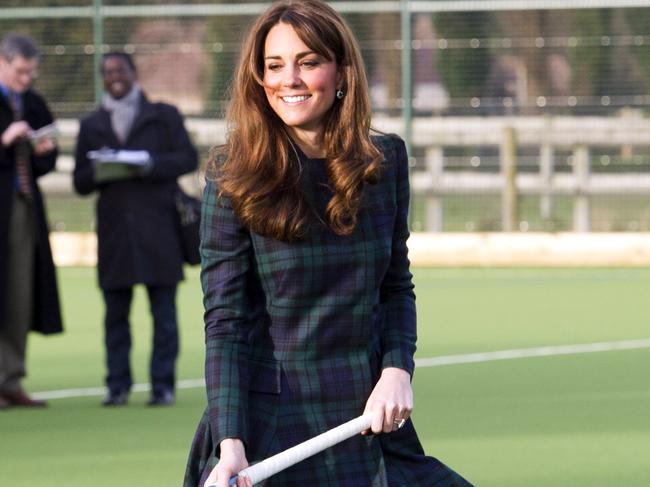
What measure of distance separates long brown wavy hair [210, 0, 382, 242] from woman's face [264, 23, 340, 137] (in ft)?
0.07

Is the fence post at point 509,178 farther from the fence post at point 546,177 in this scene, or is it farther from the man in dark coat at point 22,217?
the man in dark coat at point 22,217

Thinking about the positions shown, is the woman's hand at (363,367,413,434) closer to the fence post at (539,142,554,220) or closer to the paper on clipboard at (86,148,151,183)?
the paper on clipboard at (86,148,151,183)

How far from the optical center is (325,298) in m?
4.23

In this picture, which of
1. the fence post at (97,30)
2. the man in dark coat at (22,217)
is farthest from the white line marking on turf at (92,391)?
the fence post at (97,30)

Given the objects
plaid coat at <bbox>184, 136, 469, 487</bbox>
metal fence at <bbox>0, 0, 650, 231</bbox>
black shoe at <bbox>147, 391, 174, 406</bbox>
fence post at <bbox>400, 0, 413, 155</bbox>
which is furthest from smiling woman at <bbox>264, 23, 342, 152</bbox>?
fence post at <bbox>400, 0, 413, 155</bbox>

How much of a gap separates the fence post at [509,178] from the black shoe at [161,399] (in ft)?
34.1

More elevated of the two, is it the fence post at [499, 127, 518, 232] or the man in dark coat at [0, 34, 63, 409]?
the man in dark coat at [0, 34, 63, 409]

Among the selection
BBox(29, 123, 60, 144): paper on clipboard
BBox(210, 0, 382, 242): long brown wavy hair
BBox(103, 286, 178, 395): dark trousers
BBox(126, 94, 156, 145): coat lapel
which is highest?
BBox(210, 0, 382, 242): long brown wavy hair

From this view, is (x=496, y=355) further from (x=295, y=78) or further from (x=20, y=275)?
(x=295, y=78)

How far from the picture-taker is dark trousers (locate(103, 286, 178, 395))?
9.78 metres

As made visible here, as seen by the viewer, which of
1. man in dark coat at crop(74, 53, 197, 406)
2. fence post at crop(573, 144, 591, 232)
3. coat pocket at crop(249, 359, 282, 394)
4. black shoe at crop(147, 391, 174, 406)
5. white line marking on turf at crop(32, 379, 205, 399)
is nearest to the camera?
coat pocket at crop(249, 359, 282, 394)

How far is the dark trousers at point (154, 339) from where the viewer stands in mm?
9781

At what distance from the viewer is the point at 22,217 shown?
1017 cm

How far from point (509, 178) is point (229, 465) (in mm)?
16081
